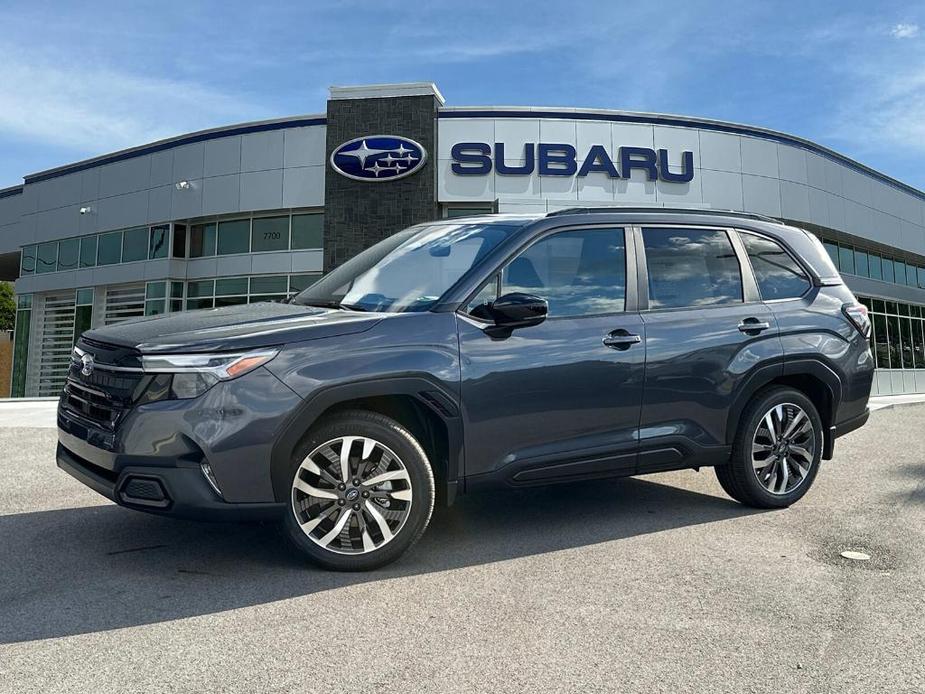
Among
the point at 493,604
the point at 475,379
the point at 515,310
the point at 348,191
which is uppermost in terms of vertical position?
the point at 348,191

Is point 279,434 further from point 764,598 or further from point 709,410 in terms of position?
point 709,410

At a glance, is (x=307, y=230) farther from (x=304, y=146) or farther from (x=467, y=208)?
(x=467, y=208)

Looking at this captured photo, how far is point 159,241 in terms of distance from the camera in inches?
950

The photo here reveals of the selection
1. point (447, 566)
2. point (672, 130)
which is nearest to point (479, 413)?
point (447, 566)

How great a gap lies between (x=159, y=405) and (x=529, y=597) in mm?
1864

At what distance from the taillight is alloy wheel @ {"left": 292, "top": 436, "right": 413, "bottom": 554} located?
3.55 metres

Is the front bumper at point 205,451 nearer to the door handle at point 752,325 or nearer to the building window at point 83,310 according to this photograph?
the door handle at point 752,325

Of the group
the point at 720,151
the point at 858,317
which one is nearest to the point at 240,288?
the point at 720,151

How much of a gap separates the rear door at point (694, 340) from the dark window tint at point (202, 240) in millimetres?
21057

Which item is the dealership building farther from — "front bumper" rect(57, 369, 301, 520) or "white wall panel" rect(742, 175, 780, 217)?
"front bumper" rect(57, 369, 301, 520)

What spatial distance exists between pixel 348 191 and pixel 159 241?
23.8ft

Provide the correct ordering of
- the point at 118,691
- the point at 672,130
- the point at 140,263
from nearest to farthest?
1. the point at 118,691
2. the point at 672,130
3. the point at 140,263

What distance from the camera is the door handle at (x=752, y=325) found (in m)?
4.86

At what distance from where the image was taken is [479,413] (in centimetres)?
392
